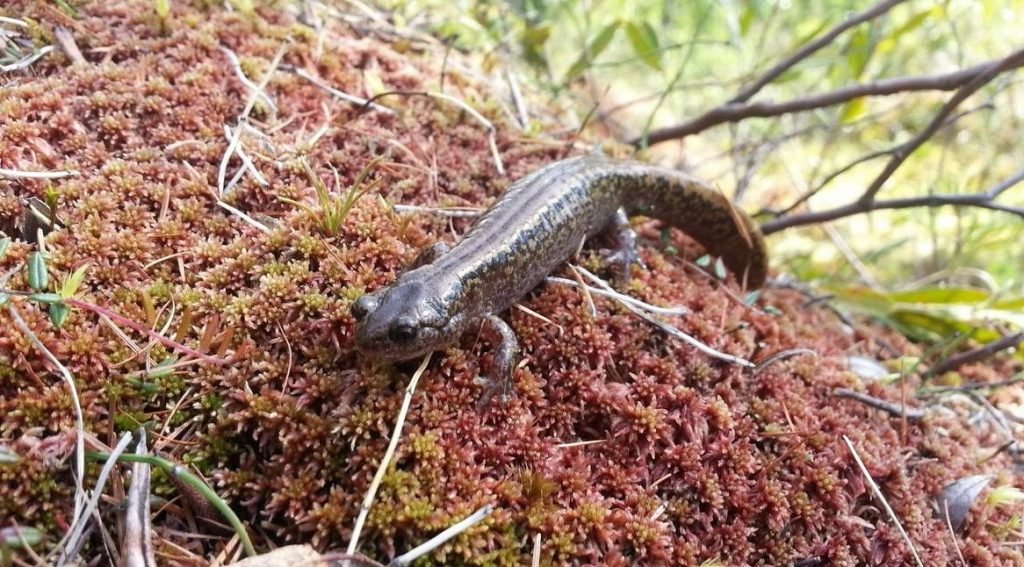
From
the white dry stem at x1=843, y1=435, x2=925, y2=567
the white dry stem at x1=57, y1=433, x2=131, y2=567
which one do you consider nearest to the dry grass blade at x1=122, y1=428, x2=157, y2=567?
the white dry stem at x1=57, y1=433, x2=131, y2=567

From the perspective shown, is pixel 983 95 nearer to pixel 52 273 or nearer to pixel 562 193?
pixel 562 193

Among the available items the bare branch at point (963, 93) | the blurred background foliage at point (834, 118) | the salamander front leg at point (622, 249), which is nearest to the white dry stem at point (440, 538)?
the salamander front leg at point (622, 249)

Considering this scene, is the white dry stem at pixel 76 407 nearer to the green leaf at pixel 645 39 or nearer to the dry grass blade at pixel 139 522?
the dry grass blade at pixel 139 522

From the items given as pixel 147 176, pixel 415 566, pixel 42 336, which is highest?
pixel 147 176

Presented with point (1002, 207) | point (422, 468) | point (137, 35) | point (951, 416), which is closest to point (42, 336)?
point (422, 468)

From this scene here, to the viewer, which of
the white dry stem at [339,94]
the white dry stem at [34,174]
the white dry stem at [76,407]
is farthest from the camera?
the white dry stem at [339,94]

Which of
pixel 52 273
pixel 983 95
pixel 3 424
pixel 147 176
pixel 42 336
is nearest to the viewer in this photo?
pixel 3 424
